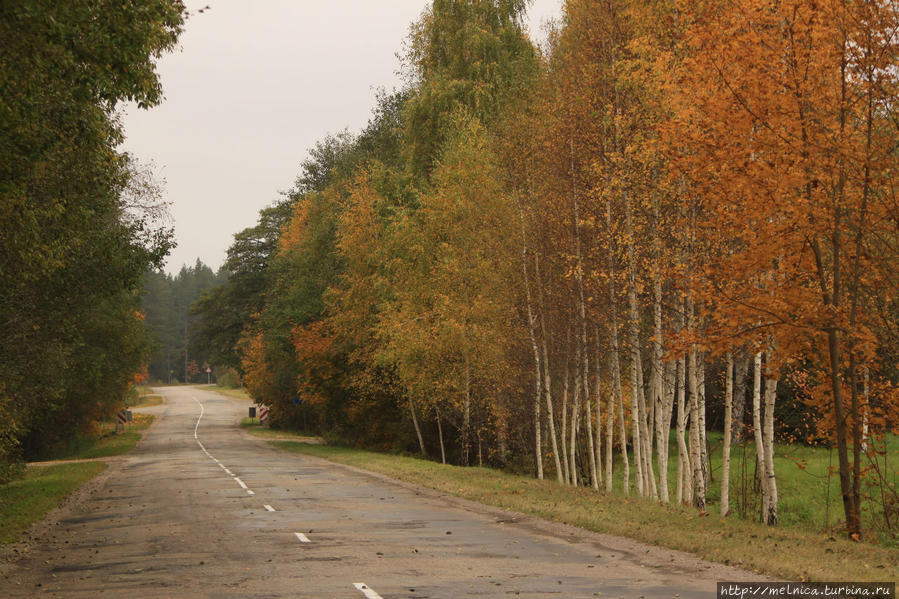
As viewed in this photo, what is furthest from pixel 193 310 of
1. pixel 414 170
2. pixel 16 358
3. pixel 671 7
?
pixel 671 7

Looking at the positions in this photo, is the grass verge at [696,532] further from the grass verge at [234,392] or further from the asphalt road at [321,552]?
the grass verge at [234,392]

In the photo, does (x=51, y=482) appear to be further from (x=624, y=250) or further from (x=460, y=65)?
(x=460, y=65)

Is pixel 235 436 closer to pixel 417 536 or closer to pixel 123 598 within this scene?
pixel 417 536

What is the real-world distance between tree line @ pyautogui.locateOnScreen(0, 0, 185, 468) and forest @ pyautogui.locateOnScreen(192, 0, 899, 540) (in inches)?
364

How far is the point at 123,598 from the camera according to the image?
9.56 metres

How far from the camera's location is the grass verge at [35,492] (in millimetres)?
18491

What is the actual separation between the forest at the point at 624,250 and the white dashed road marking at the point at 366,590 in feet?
25.9

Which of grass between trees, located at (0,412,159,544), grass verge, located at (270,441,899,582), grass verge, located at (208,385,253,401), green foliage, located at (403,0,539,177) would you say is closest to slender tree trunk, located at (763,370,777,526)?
grass verge, located at (270,441,899,582)

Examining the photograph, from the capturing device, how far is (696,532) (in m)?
13.9

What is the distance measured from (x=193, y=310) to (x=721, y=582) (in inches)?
3107

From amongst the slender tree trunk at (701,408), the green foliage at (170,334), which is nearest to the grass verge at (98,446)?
the slender tree trunk at (701,408)

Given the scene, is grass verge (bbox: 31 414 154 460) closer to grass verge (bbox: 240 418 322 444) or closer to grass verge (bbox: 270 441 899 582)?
grass verge (bbox: 240 418 322 444)

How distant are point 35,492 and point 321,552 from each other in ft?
55.8

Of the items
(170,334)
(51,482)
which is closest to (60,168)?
(51,482)
